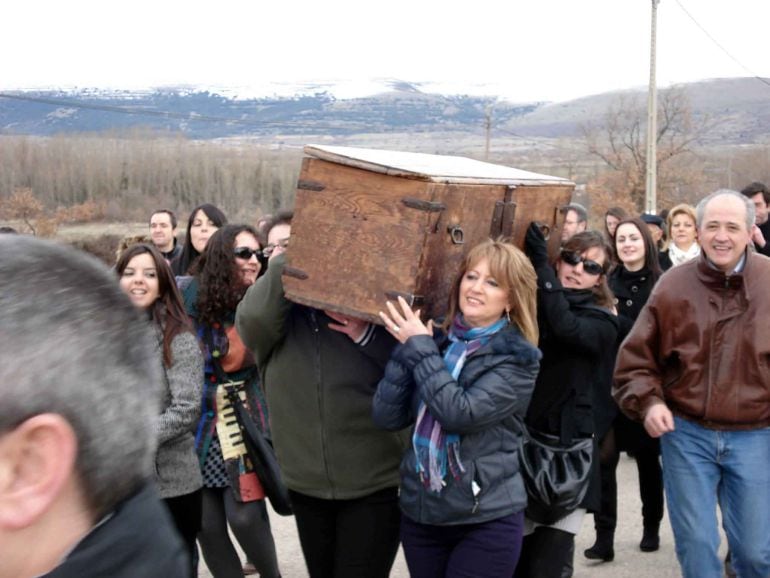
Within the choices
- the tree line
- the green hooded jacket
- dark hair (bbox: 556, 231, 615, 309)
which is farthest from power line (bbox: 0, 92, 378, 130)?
the green hooded jacket

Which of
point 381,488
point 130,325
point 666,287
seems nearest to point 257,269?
point 381,488

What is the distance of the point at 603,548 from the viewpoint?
18.1 feet

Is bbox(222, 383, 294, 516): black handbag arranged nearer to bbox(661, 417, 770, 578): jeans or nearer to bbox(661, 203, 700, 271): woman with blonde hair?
bbox(661, 417, 770, 578): jeans

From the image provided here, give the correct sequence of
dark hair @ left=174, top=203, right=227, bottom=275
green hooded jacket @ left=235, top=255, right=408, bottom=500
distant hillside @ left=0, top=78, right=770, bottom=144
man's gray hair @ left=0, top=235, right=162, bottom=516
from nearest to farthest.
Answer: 1. man's gray hair @ left=0, top=235, right=162, bottom=516
2. green hooded jacket @ left=235, top=255, right=408, bottom=500
3. dark hair @ left=174, top=203, right=227, bottom=275
4. distant hillside @ left=0, top=78, right=770, bottom=144

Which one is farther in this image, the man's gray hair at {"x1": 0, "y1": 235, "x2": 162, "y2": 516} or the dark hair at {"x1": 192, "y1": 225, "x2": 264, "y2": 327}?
the dark hair at {"x1": 192, "y1": 225, "x2": 264, "y2": 327}

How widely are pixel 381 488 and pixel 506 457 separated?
477mm

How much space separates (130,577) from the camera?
47.0 inches

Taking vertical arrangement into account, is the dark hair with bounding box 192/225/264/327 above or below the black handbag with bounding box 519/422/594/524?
above

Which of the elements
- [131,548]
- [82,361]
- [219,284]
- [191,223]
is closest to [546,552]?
[219,284]

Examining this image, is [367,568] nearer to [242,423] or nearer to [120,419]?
[242,423]

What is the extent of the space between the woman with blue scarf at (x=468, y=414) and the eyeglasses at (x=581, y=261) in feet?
2.94

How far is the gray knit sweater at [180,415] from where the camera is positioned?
4121mm

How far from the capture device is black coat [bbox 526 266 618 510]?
422cm

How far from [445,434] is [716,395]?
128cm
